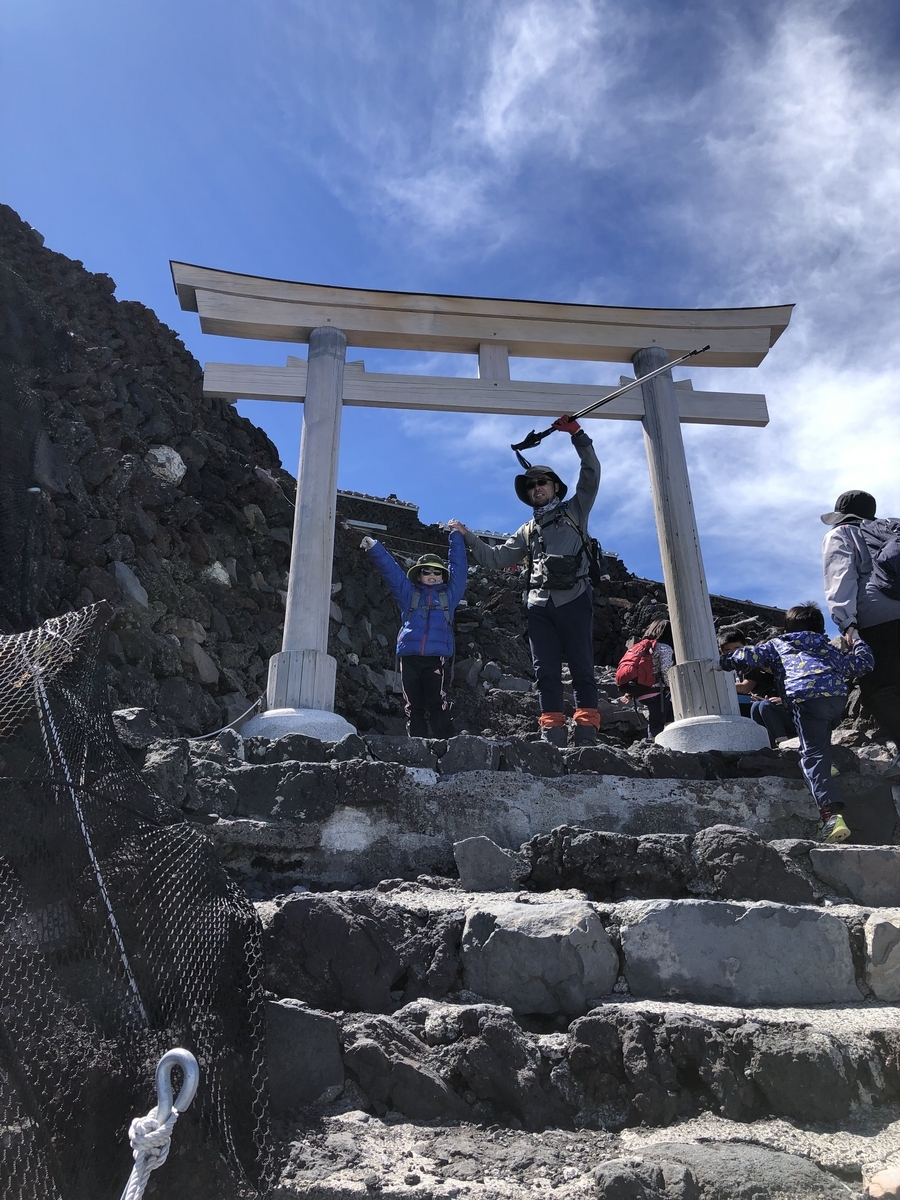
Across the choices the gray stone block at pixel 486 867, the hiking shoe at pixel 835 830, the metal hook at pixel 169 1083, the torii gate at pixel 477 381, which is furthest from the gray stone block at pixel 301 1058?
the torii gate at pixel 477 381

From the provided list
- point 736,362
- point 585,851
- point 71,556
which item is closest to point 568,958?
point 585,851

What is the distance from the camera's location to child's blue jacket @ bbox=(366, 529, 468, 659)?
4.99 meters

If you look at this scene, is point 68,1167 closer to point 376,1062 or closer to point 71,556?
point 376,1062

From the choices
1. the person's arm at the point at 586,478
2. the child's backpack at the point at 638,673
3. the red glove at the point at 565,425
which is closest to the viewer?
the person's arm at the point at 586,478

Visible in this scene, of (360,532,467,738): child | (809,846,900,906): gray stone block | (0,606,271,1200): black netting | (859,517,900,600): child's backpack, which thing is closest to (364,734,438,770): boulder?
(0,606,271,1200): black netting

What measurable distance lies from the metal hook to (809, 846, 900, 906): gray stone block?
92.3 inches

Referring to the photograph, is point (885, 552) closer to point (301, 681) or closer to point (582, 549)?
point (582, 549)

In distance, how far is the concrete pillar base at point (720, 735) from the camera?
4586mm

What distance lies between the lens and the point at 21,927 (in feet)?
6.20

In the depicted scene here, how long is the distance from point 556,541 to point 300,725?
176 cm

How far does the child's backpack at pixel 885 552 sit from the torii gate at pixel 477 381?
Answer: 1.16 metres

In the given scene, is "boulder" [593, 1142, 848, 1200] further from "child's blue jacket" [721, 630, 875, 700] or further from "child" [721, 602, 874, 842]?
"child's blue jacket" [721, 630, 875, 700]

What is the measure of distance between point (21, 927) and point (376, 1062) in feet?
2.97

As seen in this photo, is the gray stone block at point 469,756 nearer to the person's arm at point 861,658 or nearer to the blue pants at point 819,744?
the blue pants at point 819,744
